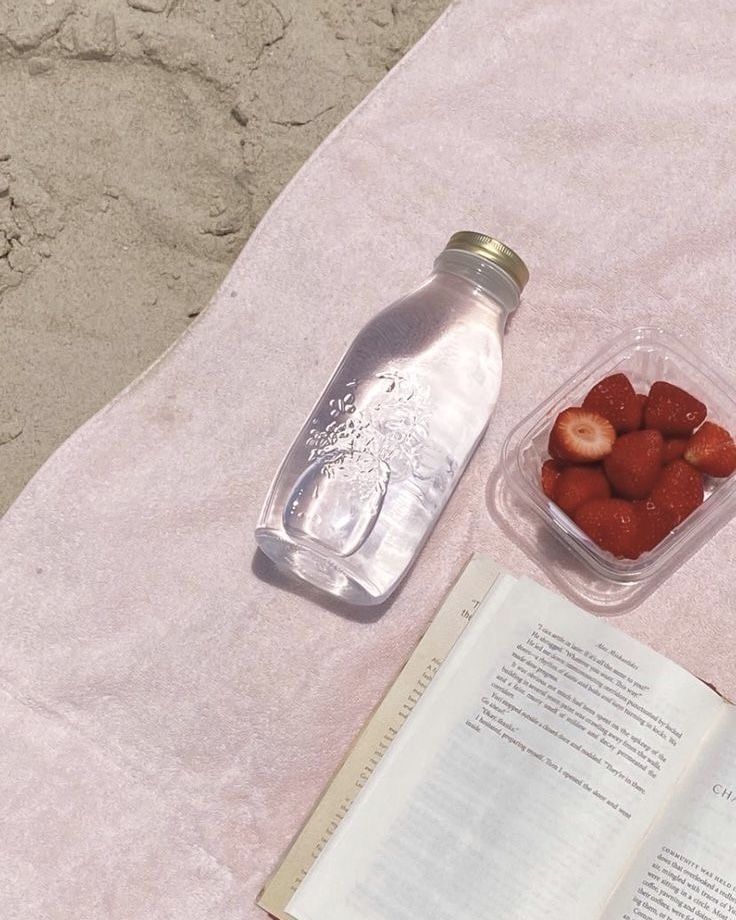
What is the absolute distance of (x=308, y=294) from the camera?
93cm

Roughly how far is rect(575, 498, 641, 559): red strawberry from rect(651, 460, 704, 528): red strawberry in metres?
0.03

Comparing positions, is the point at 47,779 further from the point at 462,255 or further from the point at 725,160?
the point at 725,160

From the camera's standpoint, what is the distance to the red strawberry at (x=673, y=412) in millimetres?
848

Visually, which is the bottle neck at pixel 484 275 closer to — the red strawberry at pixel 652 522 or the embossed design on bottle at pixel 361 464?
the embossed design on bottle at pixel 361 464

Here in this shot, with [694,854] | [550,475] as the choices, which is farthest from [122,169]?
[694,854]

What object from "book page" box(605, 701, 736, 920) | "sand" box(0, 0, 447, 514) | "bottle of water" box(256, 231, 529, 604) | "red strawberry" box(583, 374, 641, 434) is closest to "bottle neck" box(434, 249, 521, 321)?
"bottle of water" box(256, 231, 529, 604)

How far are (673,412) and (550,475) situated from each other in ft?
0.38

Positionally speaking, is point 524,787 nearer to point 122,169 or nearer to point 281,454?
point 281,454

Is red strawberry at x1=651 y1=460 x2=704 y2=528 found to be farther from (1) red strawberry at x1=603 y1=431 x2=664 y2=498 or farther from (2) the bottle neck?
(2) the bottle neck

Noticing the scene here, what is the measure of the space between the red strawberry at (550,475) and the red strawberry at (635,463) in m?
0.04

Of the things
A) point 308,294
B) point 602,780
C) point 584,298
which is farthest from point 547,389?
point 602,780

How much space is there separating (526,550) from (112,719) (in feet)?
1.29

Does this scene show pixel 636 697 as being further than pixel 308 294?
No

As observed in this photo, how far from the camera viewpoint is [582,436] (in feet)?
2.76
